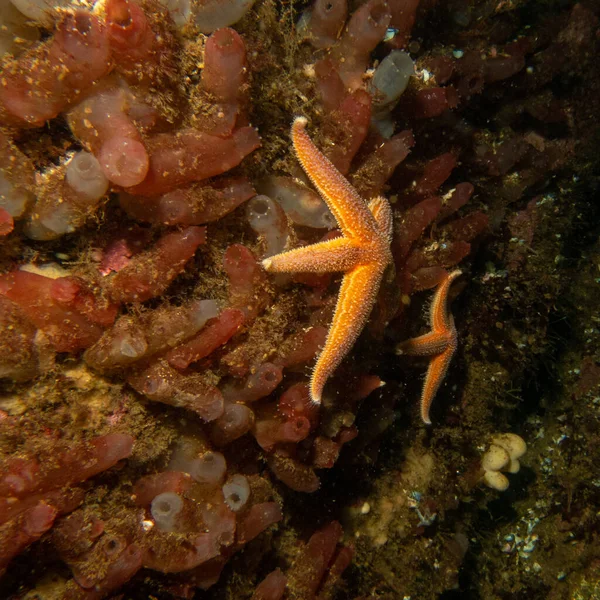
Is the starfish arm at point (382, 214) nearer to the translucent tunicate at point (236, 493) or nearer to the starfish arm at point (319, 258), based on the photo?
the starfish arm at point (319, 258)

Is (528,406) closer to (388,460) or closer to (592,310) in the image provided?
(592,310)

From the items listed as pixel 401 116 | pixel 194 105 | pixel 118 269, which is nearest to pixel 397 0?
pixel 401 116

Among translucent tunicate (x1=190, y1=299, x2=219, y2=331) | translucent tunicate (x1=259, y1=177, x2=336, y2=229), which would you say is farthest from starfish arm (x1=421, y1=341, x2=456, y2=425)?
translucent tunicate (x1=190, y1=299, x2=219, y2=331)

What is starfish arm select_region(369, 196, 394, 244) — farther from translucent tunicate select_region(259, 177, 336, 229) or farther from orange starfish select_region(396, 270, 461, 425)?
orange starfish select_region(396, 270, 461, 425)

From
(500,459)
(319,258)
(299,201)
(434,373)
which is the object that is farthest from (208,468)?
(500,459)

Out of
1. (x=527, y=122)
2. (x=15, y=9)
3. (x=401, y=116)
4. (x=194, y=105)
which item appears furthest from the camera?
(x=527, y=122)

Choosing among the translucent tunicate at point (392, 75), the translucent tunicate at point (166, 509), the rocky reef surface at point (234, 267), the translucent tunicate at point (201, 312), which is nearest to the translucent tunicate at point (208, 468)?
the rocky reef surface at point (234, 267)

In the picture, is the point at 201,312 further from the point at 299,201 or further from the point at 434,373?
the point at 434,373
